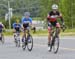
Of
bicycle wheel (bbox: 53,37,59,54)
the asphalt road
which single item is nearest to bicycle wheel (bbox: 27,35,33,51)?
the asphalt road

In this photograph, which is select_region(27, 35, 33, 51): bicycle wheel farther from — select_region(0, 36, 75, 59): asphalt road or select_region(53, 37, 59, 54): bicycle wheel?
select_region(53, 37, 59, 54): bicycle wheel

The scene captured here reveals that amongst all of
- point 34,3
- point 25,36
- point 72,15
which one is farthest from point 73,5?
point 25,36

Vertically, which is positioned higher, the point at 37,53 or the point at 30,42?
the point at 30,42

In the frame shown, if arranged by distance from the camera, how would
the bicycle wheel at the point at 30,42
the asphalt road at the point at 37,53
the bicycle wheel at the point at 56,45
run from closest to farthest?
the asphalt road at the point at 37,53
the bicycle wheel at the point at 56,45
the bicycle wheel at the point at 30,42

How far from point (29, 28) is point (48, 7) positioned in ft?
147

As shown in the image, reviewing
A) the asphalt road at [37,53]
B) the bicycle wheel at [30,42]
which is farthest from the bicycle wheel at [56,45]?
the bicycle wheel at [30,42]

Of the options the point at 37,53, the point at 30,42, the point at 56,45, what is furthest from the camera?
the point at 30,42

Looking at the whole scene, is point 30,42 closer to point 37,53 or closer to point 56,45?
point 37,53

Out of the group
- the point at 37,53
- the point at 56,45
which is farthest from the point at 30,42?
the point at 56,45

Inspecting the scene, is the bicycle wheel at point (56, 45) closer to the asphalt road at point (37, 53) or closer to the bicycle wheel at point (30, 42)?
the asphalt road at point (37, 53)

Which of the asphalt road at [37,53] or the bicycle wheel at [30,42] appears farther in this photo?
the bicycle wheel at [30,42]

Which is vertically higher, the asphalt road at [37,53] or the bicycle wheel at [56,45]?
the bicycle wheel at [56,45]

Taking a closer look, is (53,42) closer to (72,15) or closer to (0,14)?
(72,15)

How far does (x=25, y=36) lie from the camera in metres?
18.9
